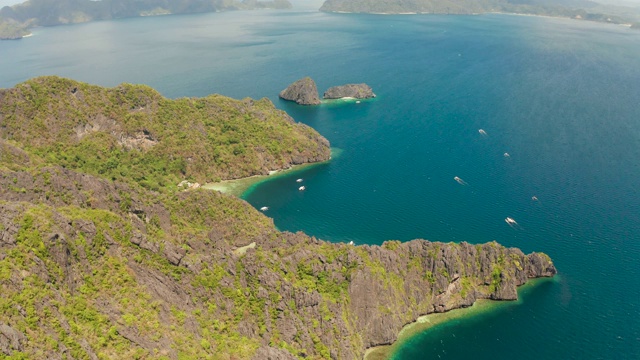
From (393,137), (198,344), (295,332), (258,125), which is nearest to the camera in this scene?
(198,344)

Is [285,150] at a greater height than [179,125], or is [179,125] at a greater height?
[179,125]

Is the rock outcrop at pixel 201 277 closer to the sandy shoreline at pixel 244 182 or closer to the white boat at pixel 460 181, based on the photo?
the sandy shoreline at pixel 244 182

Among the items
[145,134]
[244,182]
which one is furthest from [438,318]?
[145,134]

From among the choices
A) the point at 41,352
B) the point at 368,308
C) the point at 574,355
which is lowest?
the point at 574,355

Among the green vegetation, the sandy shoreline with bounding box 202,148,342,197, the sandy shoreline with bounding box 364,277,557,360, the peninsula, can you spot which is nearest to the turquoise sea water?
the sandy shoreline with bounding box 364,277,557,360

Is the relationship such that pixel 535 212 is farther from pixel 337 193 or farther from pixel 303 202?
pixel 303 202

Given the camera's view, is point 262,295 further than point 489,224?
No

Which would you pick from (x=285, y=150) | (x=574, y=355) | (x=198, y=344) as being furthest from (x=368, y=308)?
(x=285, y=150)
